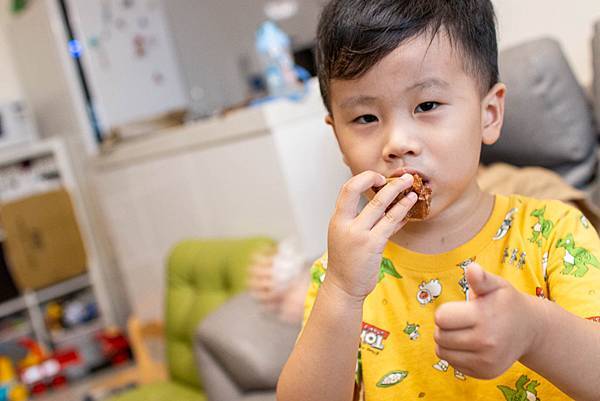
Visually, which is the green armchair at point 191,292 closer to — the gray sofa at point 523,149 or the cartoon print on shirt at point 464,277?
the gray sofa at point 523,149

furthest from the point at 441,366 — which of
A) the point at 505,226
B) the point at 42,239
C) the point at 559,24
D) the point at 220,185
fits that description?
the point at 42,239

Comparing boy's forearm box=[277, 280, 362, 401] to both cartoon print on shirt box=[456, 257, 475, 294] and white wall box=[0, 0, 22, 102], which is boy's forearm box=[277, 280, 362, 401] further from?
white wall box=[0, 0, 22, 102]

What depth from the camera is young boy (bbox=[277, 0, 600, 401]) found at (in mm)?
508

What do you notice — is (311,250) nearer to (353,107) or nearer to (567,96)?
(567,96)

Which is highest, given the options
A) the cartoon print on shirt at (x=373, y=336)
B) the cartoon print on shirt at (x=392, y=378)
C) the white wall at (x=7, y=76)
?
the white wall at (x=7, y=76)

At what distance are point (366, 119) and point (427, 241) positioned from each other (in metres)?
0.14

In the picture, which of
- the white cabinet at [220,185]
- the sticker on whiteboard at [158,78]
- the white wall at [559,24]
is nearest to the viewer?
the white wall at [559,24]

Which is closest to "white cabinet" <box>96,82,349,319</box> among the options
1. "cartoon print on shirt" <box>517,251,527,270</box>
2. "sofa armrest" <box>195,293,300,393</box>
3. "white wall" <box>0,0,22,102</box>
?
"sofa armrest" <box>195,293,300,393</box>

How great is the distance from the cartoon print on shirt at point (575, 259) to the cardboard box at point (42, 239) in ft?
9.49

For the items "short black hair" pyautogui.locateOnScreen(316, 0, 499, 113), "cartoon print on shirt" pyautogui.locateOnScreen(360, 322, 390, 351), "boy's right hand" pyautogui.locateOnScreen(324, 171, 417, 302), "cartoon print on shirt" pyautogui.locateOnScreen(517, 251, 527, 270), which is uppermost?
"short black hair" pyautogui.locateOnScreen(316, 0, 499, 113)

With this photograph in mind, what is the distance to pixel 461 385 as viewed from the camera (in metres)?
0.62

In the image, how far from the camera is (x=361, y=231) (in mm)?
533

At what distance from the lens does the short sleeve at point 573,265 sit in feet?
1.85

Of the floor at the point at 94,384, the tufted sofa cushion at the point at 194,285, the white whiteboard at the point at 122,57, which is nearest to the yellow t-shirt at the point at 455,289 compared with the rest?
the tufted sofa cushion at the point at 194,285
